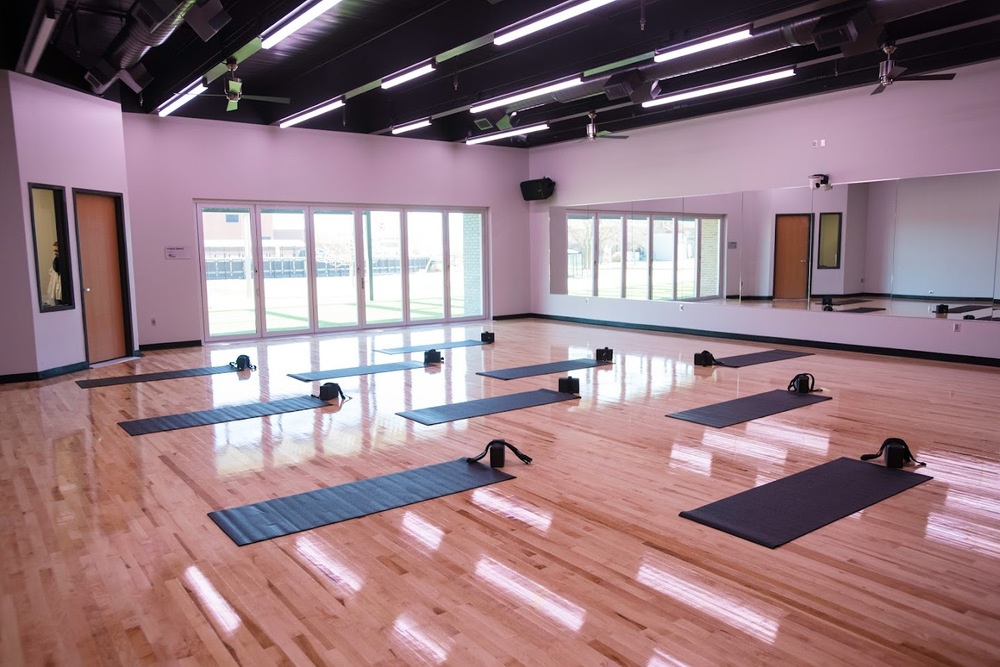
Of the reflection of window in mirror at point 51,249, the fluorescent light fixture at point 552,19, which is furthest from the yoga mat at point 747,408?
the reflection of window in mirror at point 51,249

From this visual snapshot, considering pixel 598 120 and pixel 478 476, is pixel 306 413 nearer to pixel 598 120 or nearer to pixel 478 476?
pixel 478 476

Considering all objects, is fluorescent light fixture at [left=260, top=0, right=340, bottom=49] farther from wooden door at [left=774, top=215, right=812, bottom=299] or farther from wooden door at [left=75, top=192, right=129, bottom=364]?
wooden door at [left=774, top=215, right=812, bottom=299]

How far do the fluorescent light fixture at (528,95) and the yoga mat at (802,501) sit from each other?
4850 mm

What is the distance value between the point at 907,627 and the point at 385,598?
76.3 inches

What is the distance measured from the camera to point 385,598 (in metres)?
2.67

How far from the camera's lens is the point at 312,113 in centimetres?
905

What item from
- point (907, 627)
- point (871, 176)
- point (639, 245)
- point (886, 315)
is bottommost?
point (907, 627)

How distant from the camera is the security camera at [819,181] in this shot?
344 inches

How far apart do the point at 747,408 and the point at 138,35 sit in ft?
20.0

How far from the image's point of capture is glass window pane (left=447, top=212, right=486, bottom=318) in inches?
498

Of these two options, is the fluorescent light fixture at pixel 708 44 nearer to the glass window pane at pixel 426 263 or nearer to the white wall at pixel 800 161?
the white wall at pixel 800 161

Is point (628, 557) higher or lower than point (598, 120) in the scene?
lower

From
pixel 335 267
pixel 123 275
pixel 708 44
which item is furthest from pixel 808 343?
pixel 123 275

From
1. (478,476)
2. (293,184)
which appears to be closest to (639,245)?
(293,184)
